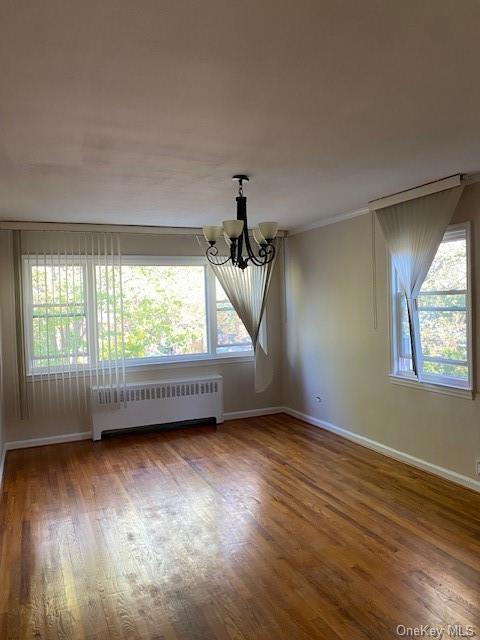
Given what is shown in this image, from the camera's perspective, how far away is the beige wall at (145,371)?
503 centimetres

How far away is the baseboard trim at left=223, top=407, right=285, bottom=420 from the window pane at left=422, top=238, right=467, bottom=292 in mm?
2974

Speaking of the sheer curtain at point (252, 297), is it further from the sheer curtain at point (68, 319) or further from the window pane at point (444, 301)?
the window pane at point (444, 301)

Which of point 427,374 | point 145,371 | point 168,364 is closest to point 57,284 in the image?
point 145,371

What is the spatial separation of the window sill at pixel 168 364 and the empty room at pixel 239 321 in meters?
0.03

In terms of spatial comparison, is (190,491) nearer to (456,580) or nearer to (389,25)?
(456,580)

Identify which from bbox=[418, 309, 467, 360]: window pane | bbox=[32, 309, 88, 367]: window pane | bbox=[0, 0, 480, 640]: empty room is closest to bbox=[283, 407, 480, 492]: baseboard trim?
bbox=[0, 0, 480, 640]: empty room

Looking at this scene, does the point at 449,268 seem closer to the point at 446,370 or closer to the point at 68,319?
the point at 446,370

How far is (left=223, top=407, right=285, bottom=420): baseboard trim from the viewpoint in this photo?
20.2 ft

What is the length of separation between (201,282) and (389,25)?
462cm

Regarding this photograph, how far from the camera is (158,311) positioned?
584 centimetres

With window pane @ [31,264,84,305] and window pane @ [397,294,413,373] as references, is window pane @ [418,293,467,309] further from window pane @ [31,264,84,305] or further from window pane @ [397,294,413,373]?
window pane @ [31,264,84,305]

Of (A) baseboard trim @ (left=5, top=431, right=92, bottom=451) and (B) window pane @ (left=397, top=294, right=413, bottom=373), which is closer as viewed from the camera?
(B) window pane @ (left=397, top=294, right=413, bottom=373)

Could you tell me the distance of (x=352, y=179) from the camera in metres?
3.60

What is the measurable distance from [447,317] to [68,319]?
3.77m
